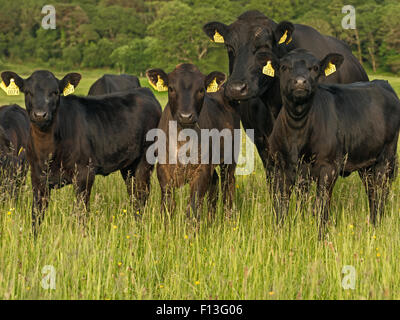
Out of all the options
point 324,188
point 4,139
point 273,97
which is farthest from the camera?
point 4,139

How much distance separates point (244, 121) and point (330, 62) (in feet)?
6.11

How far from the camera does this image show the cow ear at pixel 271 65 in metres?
6.33


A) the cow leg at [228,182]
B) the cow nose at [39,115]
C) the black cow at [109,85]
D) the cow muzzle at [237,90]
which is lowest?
the cow leg at [228,182]

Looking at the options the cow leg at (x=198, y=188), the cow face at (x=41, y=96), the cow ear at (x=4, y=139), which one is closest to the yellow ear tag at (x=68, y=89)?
the cow face at (x=41, y=96)

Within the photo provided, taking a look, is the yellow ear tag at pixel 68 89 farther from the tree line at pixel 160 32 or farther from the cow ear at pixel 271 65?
the tree line at pixel 160 32

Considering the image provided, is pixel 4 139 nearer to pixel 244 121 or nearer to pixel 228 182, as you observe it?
pixel 228 182

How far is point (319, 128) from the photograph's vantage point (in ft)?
19.9

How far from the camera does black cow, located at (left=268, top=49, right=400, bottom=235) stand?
5930mm

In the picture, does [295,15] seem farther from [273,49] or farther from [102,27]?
[273,49]

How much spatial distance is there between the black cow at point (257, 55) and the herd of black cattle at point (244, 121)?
13mm

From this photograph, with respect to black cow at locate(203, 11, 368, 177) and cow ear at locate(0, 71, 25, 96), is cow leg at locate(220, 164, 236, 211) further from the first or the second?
cow ear at locate(0, 71, 25, 96)

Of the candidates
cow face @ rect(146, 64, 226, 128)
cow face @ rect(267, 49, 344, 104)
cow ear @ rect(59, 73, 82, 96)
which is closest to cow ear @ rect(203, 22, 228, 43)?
cow face @ rect(146, 64, 226, 128)

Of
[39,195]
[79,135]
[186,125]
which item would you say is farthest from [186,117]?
[39,195]

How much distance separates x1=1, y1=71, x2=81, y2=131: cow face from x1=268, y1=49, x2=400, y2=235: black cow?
2470 mm
